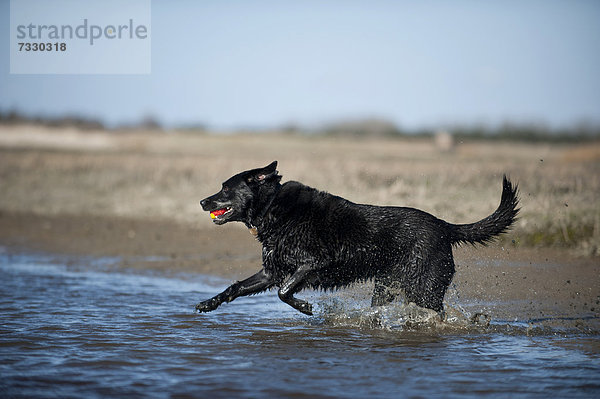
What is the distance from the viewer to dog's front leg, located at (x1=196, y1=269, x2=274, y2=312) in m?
6.34

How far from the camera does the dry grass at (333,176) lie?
11.4 metres

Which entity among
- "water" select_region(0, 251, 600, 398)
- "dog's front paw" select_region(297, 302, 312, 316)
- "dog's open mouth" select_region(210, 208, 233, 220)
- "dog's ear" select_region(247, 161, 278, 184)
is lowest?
"water" select_region(0, 251, 600, 398)

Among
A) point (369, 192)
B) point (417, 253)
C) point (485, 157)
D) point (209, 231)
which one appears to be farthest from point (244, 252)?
point (485, 157)

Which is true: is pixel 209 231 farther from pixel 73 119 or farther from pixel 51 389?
pixel 73 119

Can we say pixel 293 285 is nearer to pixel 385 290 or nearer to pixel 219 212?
pixel 385 290

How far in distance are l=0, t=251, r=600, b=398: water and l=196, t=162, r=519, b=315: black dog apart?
1.09 ft

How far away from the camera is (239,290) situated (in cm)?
634

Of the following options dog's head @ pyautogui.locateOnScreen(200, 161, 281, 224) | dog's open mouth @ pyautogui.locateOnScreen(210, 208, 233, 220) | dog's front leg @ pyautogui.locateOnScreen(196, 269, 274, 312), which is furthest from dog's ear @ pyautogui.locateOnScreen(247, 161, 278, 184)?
dog's front leg @ pyautogui.locateOnScreen(196, 269, 274, 312)

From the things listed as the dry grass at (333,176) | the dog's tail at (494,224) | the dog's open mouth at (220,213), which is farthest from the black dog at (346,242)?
the dry grass at (333,176)

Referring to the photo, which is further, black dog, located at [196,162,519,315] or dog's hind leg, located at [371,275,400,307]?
dog's hind leg, located at [371,275,400,307]

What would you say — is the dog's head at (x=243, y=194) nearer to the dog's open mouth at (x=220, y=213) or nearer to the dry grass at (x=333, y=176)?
the dog's open mouth at (x=220, y=213)

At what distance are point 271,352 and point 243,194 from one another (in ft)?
5.62

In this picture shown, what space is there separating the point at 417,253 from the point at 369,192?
308 inches

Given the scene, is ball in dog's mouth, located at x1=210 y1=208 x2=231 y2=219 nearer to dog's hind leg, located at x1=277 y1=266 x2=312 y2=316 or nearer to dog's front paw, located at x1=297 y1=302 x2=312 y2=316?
dog's hind leg, located at x1=277 y1=266 x2=312 y2=316
